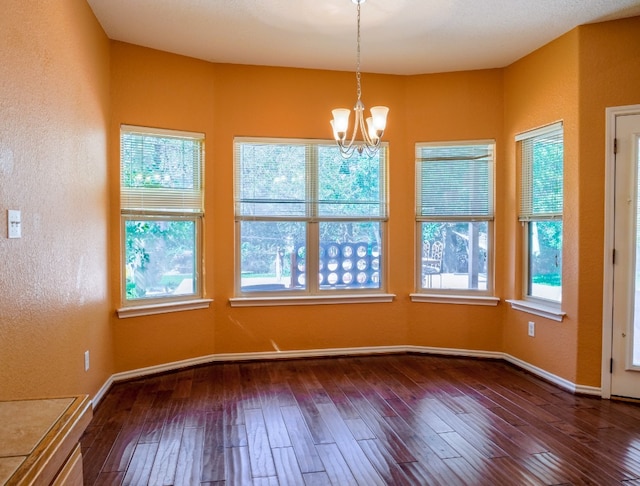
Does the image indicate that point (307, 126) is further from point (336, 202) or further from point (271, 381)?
point (271, 381)

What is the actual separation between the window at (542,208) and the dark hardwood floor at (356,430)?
2.86 ft

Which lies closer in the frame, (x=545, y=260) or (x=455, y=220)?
(x=545, y=260)

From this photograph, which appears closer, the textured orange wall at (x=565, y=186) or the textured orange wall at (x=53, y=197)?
the textured orange wall at (x=53, y=197)

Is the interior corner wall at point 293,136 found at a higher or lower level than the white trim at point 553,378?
higher

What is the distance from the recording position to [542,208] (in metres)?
4.01

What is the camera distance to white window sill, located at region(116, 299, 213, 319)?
12.5 ft

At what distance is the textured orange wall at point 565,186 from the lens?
141 inches

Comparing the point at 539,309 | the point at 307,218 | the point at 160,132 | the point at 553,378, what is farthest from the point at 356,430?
the point at 160,132

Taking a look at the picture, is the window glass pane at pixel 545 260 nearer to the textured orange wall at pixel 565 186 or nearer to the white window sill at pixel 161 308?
the textured orange wall at pixel 565 186

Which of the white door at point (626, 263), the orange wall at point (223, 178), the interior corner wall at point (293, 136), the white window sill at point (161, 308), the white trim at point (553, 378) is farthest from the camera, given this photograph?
the interior corner wall at point (293, 136)

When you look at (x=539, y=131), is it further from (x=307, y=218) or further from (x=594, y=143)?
(x=307, y=218)

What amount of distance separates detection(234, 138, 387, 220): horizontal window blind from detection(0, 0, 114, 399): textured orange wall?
130cm

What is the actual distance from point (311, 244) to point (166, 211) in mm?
1402

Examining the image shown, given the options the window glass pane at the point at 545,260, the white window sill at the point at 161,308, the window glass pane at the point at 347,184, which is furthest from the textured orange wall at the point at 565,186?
the white window sill at the point at 161,308
